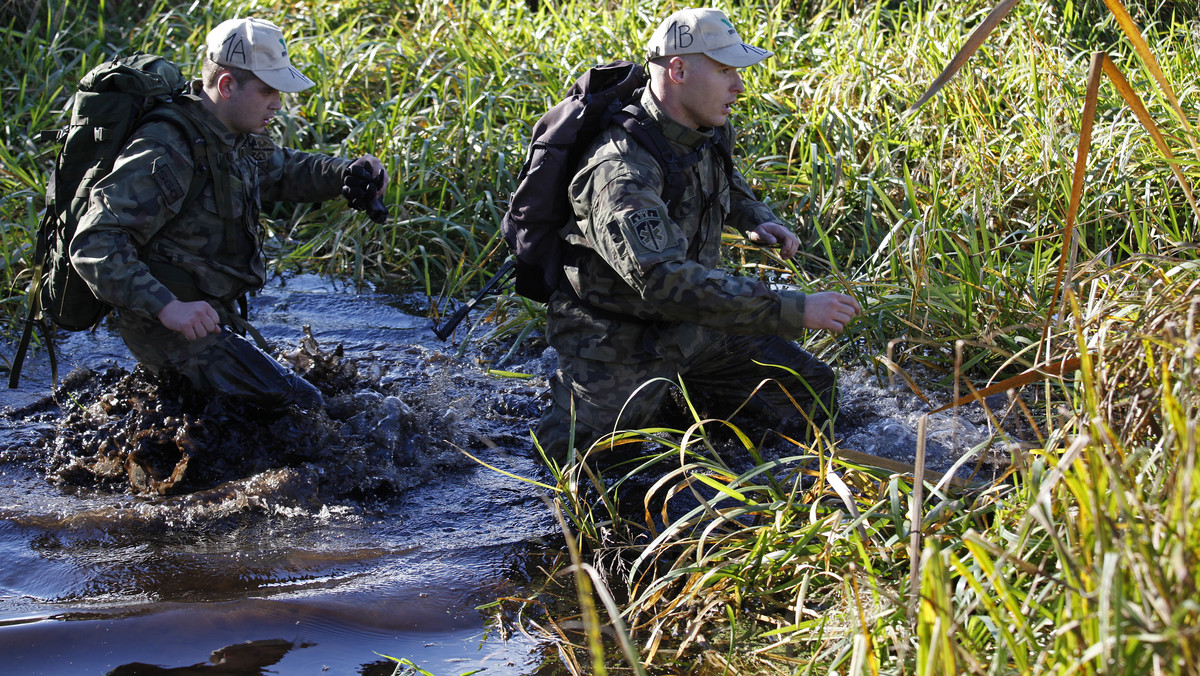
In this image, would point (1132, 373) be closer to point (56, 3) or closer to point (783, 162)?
point (783, 162)

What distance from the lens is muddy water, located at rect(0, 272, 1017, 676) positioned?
261cm

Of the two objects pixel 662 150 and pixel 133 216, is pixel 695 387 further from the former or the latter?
pixel 133 216

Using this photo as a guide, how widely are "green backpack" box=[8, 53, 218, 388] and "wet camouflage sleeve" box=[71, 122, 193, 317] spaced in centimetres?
6

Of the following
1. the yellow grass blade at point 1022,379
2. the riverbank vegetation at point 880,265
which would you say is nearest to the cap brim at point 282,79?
the riverbank vegetation at point 880,265

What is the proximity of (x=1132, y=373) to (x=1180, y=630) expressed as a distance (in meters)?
0.84

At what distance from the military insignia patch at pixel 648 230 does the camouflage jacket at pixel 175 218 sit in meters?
1.40

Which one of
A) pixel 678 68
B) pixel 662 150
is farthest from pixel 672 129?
pixel 678 68

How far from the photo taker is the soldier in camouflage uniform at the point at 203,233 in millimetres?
3178

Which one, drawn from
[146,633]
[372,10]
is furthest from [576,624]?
[372,10]

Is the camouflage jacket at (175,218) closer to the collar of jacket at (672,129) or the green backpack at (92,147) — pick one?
the green backpack at (92,147)

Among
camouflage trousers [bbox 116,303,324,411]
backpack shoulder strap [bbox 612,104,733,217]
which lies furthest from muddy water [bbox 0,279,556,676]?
backpack shoulder strap [bbox 612,104,733,217]

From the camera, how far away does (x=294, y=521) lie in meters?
3.30

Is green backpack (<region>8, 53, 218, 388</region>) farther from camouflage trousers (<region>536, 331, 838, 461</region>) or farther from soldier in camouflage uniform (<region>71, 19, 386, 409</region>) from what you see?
camouflage trousers (<region>536, 331, 838, 461</region>)

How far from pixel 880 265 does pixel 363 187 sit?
84.4 inches
